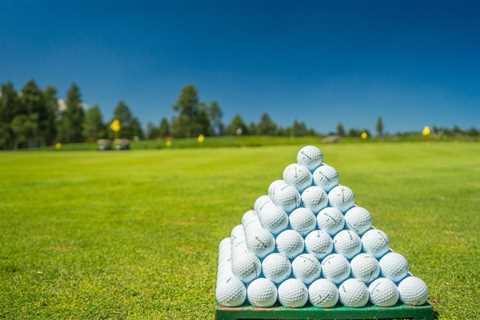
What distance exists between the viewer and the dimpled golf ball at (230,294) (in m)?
4.01

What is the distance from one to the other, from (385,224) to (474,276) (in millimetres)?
3381

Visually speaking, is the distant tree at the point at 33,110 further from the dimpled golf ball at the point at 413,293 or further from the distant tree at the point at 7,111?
the dimpled golf ball at the point at 413,293

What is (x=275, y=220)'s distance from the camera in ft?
14.1

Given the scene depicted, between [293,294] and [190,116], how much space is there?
103 m

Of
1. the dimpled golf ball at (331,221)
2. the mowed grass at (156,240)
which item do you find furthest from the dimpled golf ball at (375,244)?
the mowed grass at (156,240)

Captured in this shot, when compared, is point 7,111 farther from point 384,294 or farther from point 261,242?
point 384,294

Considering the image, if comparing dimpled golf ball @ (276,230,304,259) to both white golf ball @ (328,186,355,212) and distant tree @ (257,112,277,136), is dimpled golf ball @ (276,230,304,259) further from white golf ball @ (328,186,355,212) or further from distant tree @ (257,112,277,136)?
distant tree @ (257,112,277,136)

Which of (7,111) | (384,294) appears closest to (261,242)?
(384,294)

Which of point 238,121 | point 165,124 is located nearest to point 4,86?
point 165,124

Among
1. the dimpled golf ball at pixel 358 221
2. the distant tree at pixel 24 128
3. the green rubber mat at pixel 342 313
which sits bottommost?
the green rubber mat at pixel 342 313

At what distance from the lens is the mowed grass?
15.9 feet

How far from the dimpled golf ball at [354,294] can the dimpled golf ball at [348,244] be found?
1.01ft

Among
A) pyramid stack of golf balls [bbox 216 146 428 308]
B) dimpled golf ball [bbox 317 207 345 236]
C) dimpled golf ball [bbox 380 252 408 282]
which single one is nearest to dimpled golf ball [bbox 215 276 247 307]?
pyramid stack of golf balls [bbox 216 146 428 308]

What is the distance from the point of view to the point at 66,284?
5469 millimetres
